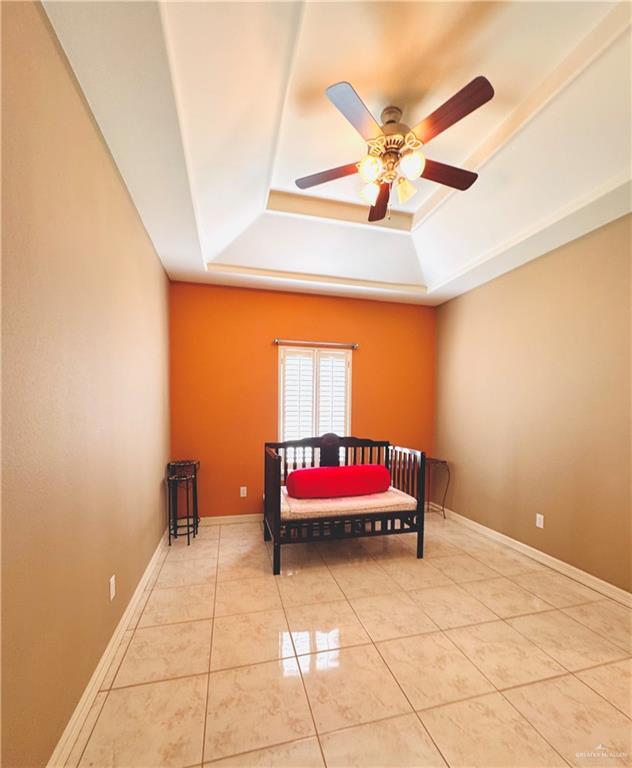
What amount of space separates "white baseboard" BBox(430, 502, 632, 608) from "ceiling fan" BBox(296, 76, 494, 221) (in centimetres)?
293

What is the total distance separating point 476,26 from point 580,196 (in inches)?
53.5

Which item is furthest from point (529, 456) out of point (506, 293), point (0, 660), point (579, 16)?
point (0, 660)

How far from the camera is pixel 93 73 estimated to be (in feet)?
4.30

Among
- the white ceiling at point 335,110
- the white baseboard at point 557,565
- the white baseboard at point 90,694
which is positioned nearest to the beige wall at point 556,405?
the white baseboard at point 557,565

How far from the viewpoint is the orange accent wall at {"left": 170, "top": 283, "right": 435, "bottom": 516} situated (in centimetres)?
364

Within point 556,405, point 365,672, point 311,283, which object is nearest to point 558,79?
point 556,405

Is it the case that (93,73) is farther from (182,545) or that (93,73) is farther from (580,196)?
(182,545)

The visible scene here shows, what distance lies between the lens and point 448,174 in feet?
6.23

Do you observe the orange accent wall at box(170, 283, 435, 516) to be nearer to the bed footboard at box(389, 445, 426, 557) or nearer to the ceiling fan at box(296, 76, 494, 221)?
the bed footboard at box(389, 445, 426, 557)

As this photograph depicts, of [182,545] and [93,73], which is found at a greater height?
→ [93,73]

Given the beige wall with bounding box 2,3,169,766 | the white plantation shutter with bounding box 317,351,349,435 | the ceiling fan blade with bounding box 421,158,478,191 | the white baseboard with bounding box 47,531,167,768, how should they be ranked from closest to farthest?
the beige wall with bounding box 2,3,169,766 < the white baseboard with bounding box 47,531,167,768 < the ceiling fan blade with bounding box 421,158,478,191 < the white plantation shutter with bounding box 317,351,349,435

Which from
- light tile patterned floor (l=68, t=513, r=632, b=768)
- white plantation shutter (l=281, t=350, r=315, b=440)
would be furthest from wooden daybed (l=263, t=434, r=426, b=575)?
white plantation shutter (l=281, t=350, r=315, b=440)

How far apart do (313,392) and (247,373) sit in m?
Result: 0.83

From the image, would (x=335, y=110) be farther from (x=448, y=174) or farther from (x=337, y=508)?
(x=337, y=508)
